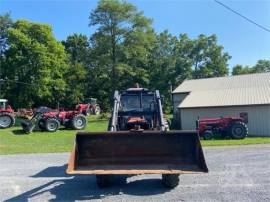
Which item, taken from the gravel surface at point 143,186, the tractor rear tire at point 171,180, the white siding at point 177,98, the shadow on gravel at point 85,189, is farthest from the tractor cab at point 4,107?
the tractor rear tire at point 171,180

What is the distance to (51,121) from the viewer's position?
25547mm

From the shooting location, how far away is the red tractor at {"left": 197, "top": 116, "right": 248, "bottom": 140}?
23.1m

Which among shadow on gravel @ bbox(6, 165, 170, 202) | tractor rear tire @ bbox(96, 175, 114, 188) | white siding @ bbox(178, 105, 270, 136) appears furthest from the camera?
white siding @ bbox(178, 105, 270, 136)

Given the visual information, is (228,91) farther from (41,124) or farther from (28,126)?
(28,126)

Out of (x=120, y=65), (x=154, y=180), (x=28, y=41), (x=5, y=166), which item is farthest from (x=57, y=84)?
(x=154, y=180)

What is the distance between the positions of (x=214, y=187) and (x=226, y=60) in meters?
59.1

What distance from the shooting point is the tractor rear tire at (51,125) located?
Answer: 83.2 feet

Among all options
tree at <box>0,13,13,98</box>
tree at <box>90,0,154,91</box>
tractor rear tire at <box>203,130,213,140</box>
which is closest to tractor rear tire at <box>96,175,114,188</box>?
tractor rear tire at <box>203,130,213,140</box>

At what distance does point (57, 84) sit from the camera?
52469 mm

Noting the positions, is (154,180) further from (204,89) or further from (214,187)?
(204,89)

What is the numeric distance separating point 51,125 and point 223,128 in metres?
9.98

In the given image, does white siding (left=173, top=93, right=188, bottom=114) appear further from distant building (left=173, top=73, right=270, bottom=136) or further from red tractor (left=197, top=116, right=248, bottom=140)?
red tractor (left=197, top=116, right=248, bottom=140)

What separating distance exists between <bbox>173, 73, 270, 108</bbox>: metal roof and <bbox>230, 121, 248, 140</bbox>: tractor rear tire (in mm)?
3925

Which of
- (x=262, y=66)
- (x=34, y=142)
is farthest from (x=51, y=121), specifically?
(x=262, y=66)
